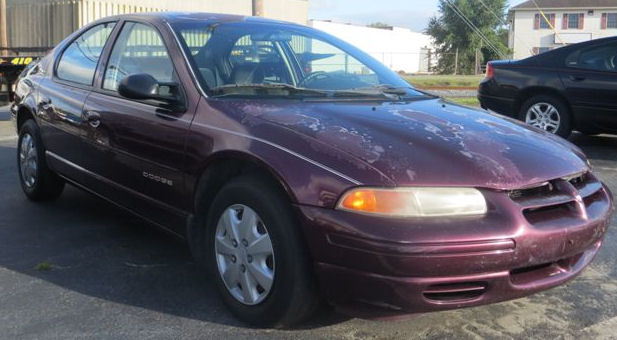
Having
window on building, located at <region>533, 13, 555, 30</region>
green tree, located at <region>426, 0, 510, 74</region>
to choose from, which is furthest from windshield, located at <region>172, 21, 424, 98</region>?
window on building, located at <region>533, 13, 555, 30</region>

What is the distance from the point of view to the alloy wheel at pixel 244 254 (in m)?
2.93

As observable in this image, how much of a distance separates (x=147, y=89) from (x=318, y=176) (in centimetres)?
131

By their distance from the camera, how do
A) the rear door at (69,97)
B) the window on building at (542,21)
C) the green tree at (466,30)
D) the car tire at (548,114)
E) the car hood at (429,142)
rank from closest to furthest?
the car hood at (429,142) < the rear door at (69,97) < the car tire at (548,114) < the window on building at (542,21) < the green tree at (466,30)

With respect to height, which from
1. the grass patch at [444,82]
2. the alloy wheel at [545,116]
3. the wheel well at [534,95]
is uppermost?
the grass patch at [444,82]

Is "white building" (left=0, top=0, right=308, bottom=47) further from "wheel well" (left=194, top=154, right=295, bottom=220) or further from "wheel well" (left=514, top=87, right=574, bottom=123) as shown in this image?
"wheel well" (left=194, top=154, right=295, bottom=220)

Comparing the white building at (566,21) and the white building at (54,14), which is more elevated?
the white building at (566,21)

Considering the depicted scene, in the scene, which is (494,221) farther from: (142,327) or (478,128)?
(142,327)

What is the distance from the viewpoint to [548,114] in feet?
27.9

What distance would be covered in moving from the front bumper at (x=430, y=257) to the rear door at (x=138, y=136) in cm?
113

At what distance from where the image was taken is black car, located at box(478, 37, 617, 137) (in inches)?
314

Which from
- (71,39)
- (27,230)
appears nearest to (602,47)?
(71,39)

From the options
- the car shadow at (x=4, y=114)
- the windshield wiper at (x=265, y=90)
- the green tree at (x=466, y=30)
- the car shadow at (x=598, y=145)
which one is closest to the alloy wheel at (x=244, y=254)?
Answer: the windshield wiper at (x=265, y=90)

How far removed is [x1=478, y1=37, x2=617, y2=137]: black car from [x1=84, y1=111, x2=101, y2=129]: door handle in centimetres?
628

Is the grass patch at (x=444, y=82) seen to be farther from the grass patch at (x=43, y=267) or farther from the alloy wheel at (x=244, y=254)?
the alloy wheel at (x=244, y=254)
